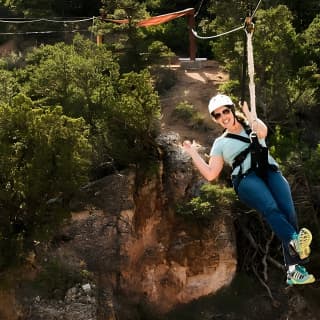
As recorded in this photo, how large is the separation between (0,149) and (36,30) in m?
12.6

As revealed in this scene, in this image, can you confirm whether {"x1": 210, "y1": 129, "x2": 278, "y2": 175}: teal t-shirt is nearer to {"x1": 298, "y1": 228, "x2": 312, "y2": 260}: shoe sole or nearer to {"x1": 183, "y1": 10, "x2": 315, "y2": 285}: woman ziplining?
{"x1": 183, "y1": 10, "x2": 315, "y2": 285}: woman ziplining

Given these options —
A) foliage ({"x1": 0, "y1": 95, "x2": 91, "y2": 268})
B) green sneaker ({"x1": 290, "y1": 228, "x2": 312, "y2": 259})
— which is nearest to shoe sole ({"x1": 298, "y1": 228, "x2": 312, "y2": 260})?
green sneaker ({"x1": 290, "y1": 228, "x2": 312, "y2": 259})

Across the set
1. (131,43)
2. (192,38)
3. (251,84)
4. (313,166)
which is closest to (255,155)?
(251,84)

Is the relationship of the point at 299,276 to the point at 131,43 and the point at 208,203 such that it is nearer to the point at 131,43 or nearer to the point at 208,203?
the point at 208,203

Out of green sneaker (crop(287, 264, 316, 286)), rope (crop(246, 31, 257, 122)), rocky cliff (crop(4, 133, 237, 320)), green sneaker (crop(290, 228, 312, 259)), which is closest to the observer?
green sneaker (crop(290, 228, 312, 259))

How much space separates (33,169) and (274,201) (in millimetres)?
8232

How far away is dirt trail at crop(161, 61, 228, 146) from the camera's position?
755 inches

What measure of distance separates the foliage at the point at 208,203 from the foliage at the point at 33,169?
11.3ft

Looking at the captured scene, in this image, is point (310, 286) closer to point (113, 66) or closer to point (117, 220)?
point (117, 220)

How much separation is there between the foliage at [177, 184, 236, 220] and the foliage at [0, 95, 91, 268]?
3.44m

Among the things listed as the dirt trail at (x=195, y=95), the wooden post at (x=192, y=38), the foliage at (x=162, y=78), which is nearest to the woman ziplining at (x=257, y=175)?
the dirt trail at (x=195, y=95)

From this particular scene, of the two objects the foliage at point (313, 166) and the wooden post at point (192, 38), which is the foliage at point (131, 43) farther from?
the foliage at point (313, 166)

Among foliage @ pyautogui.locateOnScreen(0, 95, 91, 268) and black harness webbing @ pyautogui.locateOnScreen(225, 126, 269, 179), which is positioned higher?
black harness webbing @ pyautogui.locateOnScreen(225, 126, 269, 179)

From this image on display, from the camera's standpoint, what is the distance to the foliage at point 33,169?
1384cm
